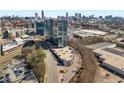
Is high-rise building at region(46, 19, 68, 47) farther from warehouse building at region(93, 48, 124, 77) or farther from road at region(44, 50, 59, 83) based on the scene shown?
warehouse building at region(93, 48, 124, 77)

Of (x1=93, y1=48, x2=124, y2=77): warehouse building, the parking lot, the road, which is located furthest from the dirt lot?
the parking lot

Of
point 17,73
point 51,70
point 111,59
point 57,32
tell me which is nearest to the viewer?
point 17,73

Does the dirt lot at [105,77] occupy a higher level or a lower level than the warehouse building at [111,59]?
lower

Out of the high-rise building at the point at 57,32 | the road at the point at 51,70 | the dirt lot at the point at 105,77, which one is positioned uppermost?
the high-rise building at the point at 57,32

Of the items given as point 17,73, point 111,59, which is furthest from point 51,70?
point 111,59

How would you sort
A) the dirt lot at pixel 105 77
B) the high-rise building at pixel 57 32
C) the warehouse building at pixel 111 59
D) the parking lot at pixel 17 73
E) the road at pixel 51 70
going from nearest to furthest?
1. the parking lot at pixel 17 73
2. the road at pixel 51 70
3. the dirt lot at pixel 105 77
4. the warehouse building at pixel 111 59
5. the high-rise building at pixel 57 32

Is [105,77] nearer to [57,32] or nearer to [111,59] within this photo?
[111,59]

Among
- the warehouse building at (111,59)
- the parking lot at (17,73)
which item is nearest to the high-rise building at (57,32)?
the warehouse building at (111,59)

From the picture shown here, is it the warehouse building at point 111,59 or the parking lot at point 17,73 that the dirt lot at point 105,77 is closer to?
the warehouse building at point 111,59

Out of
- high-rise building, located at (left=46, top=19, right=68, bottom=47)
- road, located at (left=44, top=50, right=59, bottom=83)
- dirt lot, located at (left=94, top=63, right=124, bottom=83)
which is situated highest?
high-rise building, located at (left=46, top=19, right=68, bottom=47)
